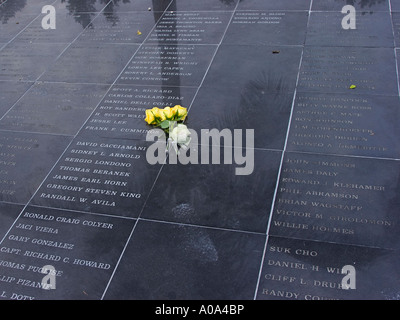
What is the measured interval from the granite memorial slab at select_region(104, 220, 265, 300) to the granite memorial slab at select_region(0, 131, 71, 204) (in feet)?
5.37

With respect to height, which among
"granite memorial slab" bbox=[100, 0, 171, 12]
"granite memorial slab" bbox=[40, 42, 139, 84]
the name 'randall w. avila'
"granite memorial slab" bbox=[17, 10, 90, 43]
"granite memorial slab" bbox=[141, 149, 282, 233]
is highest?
"granite memorial slab" bbox=[100, 0, 171, 12]

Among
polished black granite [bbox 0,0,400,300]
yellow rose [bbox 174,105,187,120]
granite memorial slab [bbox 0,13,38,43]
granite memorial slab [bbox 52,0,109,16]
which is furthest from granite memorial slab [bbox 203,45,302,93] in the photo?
granite memorial slab [bbox 0,13,38,43]

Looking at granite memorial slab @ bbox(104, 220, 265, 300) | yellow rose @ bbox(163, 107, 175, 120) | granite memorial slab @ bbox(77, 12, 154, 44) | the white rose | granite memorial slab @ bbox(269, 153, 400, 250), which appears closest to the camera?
granite memorial slab @ bbox(104, 220, 265, 300)

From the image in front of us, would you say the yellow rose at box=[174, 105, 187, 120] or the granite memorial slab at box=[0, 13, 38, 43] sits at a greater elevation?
the granite memorial slab at box=[0, 13, 38, 43]

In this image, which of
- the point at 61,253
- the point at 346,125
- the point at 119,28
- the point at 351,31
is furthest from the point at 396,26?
the point at 61,253

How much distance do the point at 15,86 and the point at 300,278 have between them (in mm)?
5397

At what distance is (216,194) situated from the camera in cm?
474

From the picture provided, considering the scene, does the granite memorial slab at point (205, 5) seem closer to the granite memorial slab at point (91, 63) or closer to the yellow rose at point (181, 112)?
the granite memorial slab at point (91, 63)

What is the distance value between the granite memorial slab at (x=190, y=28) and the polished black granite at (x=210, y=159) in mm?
39

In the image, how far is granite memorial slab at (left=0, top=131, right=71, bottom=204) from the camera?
514 centimetres

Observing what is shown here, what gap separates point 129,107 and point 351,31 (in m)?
3.92

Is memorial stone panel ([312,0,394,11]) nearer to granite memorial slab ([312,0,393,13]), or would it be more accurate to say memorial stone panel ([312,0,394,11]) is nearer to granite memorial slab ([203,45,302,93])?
granite memorial slab ([312,0,393,13])
